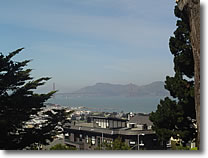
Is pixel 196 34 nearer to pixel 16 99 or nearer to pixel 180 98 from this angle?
pixel 180 98

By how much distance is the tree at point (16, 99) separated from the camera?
2684mm

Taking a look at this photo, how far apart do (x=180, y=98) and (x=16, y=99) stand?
1874 millimetres

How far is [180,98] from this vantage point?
2.98m

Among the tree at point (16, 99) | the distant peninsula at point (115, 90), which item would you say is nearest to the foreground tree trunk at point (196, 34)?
the distant peninsula at point (115, 90)

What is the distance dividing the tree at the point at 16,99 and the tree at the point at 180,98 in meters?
1.26

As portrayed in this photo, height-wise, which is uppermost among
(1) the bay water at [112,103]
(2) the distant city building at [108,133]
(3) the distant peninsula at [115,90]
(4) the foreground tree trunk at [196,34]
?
(4) the foreground tree trunk at [196,34]

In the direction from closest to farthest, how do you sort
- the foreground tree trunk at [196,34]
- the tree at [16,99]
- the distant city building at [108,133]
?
the foreground tree trunk at [196,34]
the distant city building at [108,133]
the tree at [16,99]

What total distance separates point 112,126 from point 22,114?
106 cm

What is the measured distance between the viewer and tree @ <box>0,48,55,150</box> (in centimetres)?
268

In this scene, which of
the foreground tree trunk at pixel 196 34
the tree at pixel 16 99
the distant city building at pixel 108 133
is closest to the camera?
the foreground tree trunk at pixel 196 34

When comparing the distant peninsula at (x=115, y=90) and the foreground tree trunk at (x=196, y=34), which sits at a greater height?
the foreground tree trunk at (x=196, y=34)

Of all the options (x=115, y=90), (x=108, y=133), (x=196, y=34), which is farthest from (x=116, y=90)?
(x=196, y=34)

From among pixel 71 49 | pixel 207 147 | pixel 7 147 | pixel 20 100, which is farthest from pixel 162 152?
pixel 20 100

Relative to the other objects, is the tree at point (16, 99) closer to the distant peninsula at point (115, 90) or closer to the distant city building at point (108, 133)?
the distant peninsula at point (115, 90)
